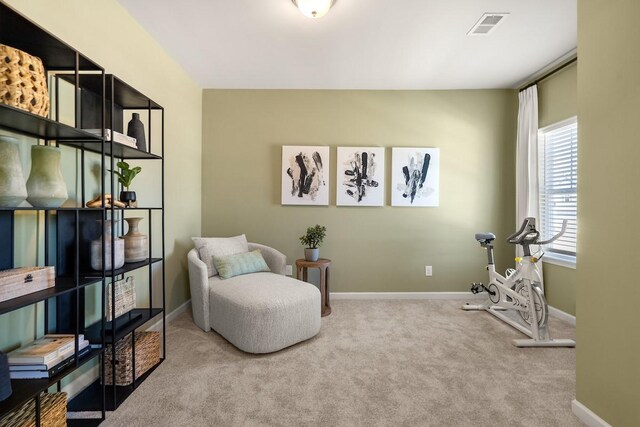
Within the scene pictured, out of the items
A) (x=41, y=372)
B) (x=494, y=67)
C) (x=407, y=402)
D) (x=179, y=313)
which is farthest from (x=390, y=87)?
(x=41, y=372)

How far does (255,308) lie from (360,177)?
7.15 ft

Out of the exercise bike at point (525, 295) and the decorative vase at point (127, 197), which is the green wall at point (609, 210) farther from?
the decorative vase at point (127, 197)

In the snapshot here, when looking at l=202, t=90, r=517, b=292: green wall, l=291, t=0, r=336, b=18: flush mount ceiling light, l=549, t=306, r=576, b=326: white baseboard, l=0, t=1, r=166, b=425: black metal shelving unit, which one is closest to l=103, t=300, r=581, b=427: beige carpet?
l=549, t=306, r=576, b=326: white baseboard

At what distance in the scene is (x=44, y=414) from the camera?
1297 mm

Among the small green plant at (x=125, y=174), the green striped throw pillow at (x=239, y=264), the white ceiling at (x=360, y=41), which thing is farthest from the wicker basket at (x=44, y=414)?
the white ceiling at (x=360, y=41)

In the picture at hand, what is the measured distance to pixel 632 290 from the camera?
136 centimetres

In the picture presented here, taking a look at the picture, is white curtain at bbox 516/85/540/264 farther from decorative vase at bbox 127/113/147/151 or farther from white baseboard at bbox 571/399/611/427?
decorative vase at bbox 127/113/147/151

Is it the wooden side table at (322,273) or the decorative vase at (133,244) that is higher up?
the decorative vase at (133,244)

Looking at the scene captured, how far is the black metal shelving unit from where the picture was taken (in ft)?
3.99

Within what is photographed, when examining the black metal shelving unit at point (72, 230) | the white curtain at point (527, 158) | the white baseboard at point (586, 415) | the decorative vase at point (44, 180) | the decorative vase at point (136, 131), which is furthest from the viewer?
the white curtain at point (527, 158)

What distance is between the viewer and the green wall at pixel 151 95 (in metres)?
1.56

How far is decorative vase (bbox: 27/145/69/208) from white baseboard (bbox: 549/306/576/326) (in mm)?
4388

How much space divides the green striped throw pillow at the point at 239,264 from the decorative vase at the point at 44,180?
5.19 ft

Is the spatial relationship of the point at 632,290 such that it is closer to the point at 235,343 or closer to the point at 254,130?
the point at 235,343
